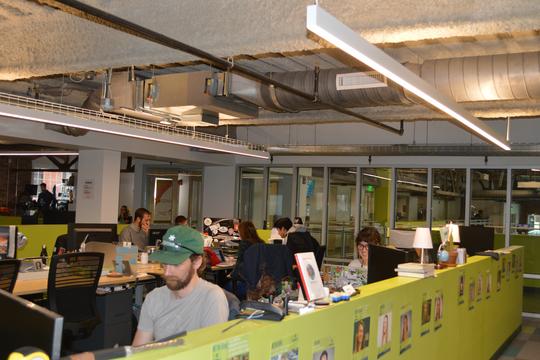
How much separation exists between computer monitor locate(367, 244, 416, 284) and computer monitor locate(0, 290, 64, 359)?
135 inches

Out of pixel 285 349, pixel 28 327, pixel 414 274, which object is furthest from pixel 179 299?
pixel 414 274

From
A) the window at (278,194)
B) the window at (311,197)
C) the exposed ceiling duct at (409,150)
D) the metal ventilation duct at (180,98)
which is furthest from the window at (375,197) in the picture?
the metal ventilation duct at (180,98)

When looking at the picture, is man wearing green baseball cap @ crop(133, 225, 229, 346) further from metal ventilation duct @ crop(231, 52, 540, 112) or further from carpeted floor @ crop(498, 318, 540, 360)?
carpeted floor @ crop(498, 318, 540, 360)

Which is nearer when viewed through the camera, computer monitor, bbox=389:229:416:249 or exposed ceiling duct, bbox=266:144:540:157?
computer monitor, bbox=389:229:416:249

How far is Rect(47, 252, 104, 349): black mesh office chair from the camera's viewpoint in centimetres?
501

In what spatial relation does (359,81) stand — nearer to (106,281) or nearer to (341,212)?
(106,281)

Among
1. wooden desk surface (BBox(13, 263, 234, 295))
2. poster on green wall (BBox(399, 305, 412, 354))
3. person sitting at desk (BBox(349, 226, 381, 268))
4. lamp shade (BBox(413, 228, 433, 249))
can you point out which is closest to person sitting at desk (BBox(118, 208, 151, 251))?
wooden desk surface (BBox(13, 263, 234, 295))

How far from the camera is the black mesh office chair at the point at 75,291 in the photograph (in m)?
5.01

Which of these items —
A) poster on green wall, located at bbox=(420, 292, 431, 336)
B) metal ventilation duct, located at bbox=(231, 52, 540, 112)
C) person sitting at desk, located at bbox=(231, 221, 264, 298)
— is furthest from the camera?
person sitting at desk, located at bbox=(231, 221, 264, 298)

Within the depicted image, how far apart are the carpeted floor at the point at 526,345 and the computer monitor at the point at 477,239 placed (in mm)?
1228

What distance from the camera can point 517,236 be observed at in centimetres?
1043

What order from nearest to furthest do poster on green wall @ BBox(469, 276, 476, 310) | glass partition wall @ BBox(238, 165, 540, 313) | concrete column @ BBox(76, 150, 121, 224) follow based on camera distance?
1. poster on green wall @ BBox(469, 276, 476, 310)
2. concrete column @ BBox(76, 150, 121, 224)
3. glass partition wall @ BBox(238, 165, 540, 313)

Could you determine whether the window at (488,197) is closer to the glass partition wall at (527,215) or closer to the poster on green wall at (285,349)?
the glass partition wall at (527,215)

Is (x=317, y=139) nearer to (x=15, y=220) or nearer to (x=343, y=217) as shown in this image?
(x=343, y=217)
